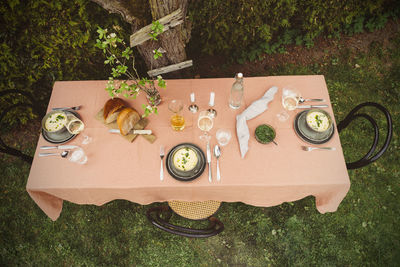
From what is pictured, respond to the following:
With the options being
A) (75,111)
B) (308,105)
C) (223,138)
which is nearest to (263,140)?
(223,138)

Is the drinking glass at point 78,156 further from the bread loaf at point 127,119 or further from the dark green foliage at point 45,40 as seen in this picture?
the dark green foliage at point 45,40

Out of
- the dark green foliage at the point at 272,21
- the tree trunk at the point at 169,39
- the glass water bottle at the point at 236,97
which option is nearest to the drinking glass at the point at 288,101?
the glass water bottle at the point at 236,97

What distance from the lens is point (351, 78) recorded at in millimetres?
4004

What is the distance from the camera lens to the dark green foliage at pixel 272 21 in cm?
339

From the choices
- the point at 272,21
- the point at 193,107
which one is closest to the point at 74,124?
the point at 193,107

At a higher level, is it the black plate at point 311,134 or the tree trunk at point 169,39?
the tree trunk at point 169,39

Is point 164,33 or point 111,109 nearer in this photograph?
point 111,109

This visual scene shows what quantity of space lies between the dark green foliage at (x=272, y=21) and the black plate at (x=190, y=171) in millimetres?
1981

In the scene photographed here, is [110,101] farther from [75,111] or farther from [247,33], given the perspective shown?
[247,33]

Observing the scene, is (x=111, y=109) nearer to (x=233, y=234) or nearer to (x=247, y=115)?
(x=247, y=115)

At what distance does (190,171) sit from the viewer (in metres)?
2.14

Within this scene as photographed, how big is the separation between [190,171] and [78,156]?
3.27 ft

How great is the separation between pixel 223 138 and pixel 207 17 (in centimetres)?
198

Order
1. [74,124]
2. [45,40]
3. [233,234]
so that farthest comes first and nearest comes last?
[233,234]
[45,40]
[74,124]
